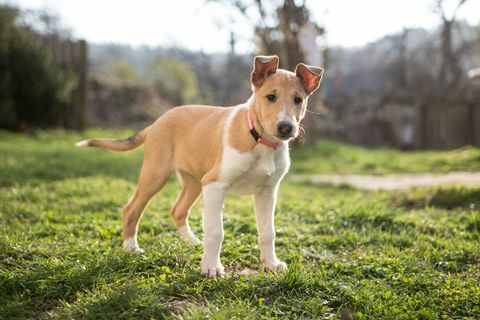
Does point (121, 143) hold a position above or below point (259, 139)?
below

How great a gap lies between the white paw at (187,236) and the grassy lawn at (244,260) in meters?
0.11

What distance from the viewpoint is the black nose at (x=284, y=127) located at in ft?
12.0

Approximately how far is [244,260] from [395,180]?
698 cm

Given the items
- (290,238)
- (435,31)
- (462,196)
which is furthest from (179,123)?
(435,31)

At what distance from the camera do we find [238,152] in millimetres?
3955

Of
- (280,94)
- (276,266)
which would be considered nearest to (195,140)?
(280,94)

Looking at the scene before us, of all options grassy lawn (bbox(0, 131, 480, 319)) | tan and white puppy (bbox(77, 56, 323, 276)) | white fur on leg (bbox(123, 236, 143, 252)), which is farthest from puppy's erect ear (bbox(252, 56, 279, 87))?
white fur on leg (bbox(123, 236, 143, 252))

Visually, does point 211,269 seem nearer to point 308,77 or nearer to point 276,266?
point 276,266

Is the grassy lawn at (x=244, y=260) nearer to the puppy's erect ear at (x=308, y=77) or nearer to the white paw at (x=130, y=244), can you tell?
the white paw at (x=130, y=244)

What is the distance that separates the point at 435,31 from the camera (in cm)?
2950

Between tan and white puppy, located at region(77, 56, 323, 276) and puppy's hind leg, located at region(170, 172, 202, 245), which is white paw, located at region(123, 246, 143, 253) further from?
puppy's hind leg, located at region(170, 172, 202, 245)

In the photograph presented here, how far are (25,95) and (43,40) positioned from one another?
5327mm

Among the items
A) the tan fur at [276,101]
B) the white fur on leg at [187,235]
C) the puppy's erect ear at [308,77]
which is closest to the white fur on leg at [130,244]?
the white fur on leg at [187,235]

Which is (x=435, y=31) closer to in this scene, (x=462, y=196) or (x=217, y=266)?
(x=462, y=196)
